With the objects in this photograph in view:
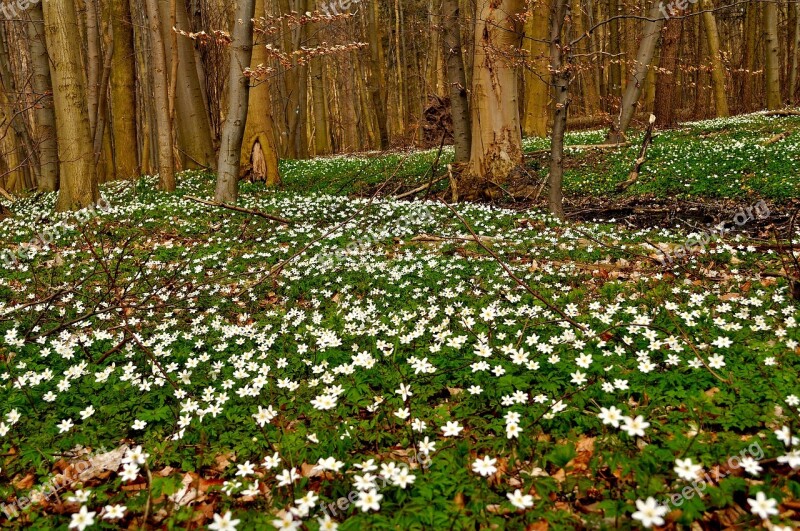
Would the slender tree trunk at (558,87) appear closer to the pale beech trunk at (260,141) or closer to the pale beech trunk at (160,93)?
the pale beech trunk at (260,141)

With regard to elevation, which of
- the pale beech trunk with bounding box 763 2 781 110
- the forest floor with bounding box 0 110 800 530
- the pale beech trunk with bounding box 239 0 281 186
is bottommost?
the forest floor with bounding box 0 110 800 530

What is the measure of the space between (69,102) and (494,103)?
27.1ft

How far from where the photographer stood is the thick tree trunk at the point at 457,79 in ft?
36.9

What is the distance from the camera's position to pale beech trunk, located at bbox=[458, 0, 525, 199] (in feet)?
33.0

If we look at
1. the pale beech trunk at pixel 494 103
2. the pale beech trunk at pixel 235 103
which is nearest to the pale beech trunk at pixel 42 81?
the pale beech trunk at pixel 235 103

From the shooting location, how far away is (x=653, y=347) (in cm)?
354

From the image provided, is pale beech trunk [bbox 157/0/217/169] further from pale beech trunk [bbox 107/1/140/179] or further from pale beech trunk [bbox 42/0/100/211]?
pale beech trunk [bbox 42/0/100/211]

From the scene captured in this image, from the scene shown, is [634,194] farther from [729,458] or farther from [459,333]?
[729,458]

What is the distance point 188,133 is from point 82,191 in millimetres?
6138

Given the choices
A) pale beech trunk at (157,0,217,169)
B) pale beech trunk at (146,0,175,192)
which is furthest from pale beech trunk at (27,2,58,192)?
pale beech trunk at (157,0,217,169)

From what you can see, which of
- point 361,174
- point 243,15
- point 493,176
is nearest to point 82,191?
point 243,15

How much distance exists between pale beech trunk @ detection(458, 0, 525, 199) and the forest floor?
344 centimetres

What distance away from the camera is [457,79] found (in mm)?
11492

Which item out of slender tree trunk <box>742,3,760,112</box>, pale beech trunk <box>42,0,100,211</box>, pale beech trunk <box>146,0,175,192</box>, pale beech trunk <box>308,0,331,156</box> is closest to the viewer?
pale beech trunk <box>42,0,100,211</box>
